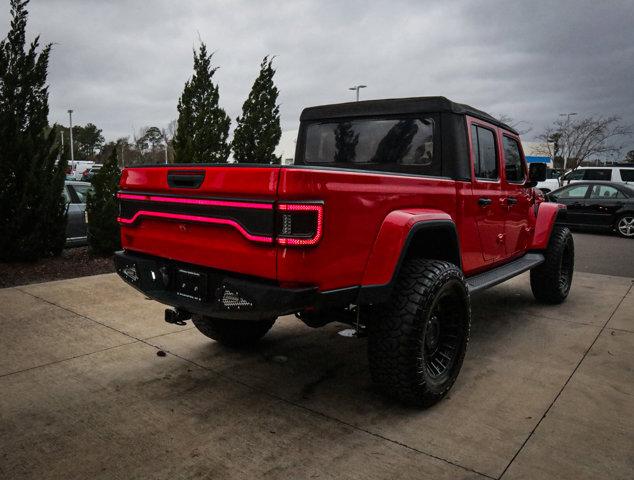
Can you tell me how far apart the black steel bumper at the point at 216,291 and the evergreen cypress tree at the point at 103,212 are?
15.7 feet

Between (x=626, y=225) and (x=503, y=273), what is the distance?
10989 millimetres

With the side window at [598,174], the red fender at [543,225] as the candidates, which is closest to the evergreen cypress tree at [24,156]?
the red fender at [543,225]

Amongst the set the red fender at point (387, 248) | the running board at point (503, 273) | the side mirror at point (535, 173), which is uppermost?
the side mirror at point (535, 173)

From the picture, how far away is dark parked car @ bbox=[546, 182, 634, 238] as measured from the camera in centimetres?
1289

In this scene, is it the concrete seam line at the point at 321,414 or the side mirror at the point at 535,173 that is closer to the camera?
the concrete seam line at the point at 321,414

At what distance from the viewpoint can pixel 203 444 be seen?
8.36 ft

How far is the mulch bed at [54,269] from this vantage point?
632cm

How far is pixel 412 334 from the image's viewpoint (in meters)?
2.75

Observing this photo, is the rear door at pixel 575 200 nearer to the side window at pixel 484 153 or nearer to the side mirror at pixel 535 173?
the side mirror at pixel 535 173

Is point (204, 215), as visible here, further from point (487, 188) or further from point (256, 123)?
point (256, 123)

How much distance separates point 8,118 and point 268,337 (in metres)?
5.36

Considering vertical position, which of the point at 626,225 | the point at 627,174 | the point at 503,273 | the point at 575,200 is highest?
the point at 627,174

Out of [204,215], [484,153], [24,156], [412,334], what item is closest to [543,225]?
[484,153]

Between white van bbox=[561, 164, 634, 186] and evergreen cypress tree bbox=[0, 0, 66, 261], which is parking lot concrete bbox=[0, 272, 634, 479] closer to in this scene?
evergreen cypress tree bbox=[0, 0, 66, 261]
